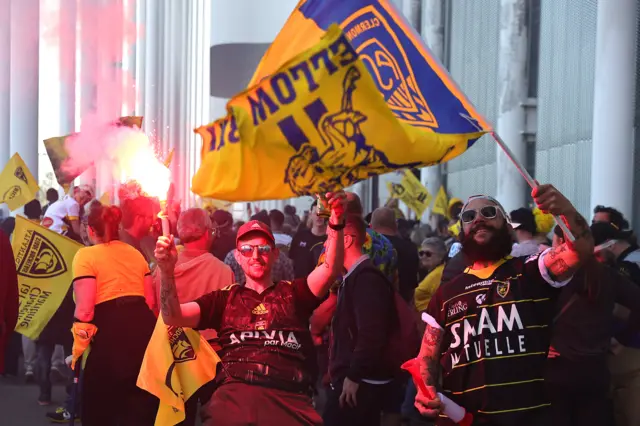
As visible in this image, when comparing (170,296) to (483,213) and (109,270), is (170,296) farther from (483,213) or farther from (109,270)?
(109,270)

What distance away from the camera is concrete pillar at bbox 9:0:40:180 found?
73.6 feet

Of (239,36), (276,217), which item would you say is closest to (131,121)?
(276,217)

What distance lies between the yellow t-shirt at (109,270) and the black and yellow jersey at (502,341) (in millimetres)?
2779

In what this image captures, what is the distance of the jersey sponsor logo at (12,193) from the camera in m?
16.5

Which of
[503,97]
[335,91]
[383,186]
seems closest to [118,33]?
[503,97]

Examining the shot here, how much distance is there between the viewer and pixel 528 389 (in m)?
4.75

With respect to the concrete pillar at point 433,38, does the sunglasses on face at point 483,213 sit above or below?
below

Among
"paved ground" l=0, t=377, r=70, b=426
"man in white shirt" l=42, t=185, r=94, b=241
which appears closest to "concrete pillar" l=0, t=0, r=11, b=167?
"man in white shirt" l=42, t=185, r=94, b=241

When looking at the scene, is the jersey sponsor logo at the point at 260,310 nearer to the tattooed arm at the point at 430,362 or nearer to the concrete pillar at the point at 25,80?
the tattooed arm at the point at 430,362

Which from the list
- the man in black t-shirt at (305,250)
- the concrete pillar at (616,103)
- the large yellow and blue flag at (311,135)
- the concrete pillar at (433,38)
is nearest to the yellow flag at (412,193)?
the concrete pillar at (616,103)

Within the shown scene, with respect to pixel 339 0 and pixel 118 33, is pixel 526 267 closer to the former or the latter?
pixel 339 0

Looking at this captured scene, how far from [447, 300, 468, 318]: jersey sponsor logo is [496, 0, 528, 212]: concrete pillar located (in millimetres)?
16313

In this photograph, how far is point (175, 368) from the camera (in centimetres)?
596

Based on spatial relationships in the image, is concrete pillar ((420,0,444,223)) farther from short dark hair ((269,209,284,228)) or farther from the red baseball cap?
the red baseball cap
